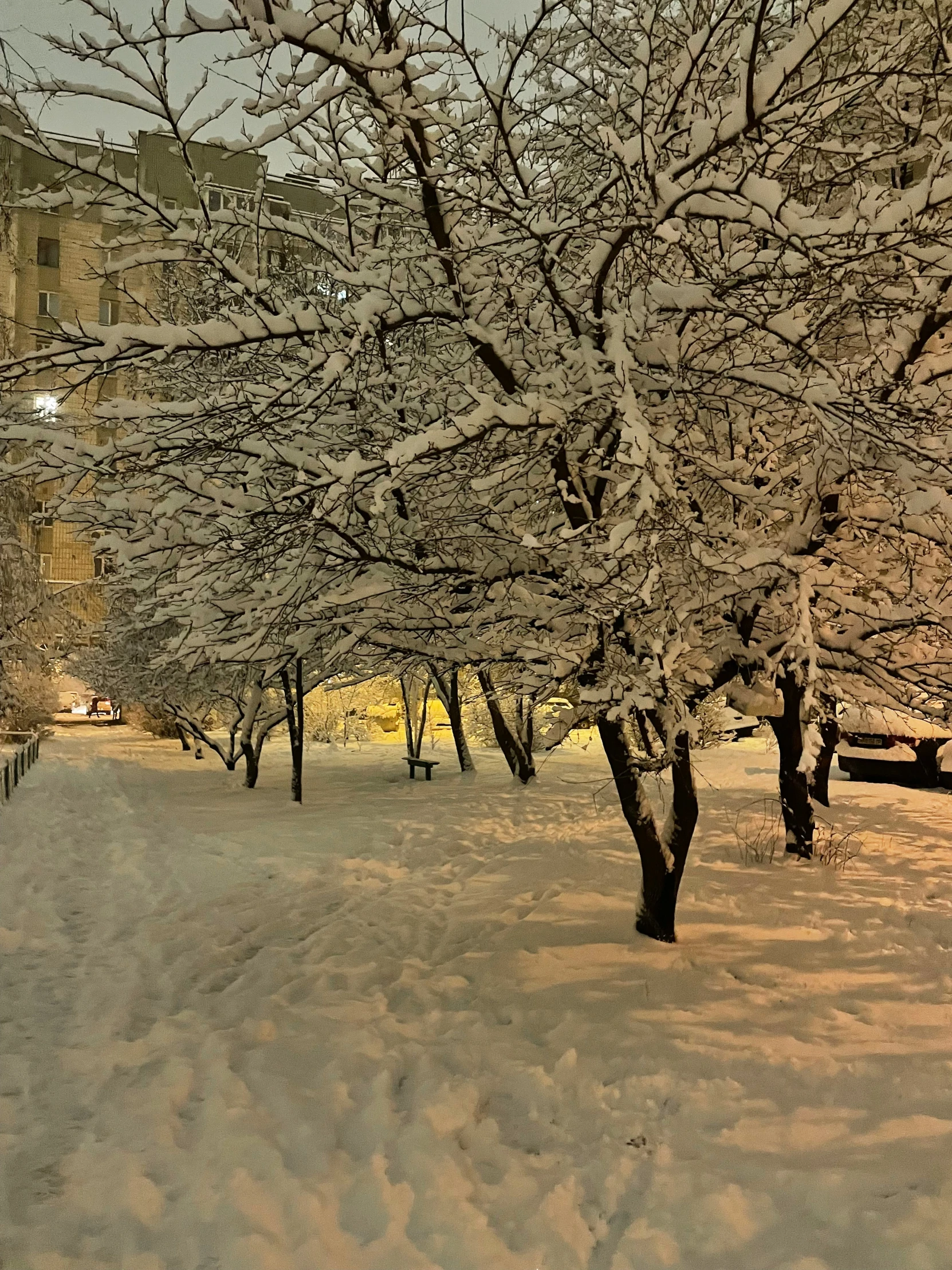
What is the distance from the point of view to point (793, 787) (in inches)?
304

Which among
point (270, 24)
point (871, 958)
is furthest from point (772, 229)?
point (871, 958)

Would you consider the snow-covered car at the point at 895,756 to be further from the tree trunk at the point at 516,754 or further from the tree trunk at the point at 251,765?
the tree trunk at the point at 251,765

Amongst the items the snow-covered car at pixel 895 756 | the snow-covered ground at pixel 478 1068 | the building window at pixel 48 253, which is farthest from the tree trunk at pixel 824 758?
the building window at pixel 48 253

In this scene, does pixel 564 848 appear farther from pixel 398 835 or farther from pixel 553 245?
pixel 553 245

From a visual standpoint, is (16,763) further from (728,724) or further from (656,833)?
(656,833)

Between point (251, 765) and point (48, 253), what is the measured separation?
114 feet

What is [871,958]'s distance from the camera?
207 inches

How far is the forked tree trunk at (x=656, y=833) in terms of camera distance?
533cm

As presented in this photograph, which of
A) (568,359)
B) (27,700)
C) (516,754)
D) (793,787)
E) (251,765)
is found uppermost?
(568,359)

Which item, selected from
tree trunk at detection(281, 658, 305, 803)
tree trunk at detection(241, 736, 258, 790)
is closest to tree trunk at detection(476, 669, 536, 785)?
tree trunk at detection(281, 658, 305, 803)

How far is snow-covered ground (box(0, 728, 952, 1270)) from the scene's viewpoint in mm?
2895


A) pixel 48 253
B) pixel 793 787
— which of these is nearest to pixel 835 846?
pixel 793 787

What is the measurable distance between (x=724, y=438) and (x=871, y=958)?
342 cm

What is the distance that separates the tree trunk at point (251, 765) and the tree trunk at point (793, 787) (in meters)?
9.86
